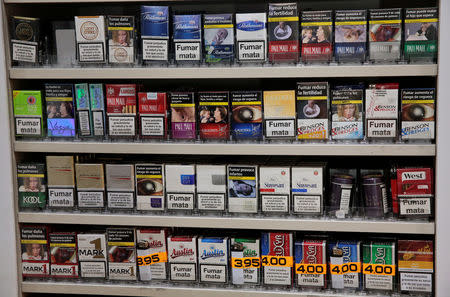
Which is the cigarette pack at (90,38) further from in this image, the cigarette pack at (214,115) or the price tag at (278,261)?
the price tag at (278,261)

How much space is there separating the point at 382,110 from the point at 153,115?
3.56ft

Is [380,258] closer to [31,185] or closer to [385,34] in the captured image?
[385,34]

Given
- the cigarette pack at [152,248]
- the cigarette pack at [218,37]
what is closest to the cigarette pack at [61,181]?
the cigarette pack at [152,248]

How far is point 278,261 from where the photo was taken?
2.59 meters

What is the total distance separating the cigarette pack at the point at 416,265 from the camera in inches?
97.3

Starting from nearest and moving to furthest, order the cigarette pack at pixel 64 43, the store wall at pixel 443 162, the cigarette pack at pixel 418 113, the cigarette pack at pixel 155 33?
the store wall at pixel 443 162, the cigarette pack at pixel 418 113, the cigarette pack at pixel 155 33, the cigarette pack at pixel 64 43

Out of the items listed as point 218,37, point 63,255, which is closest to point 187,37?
point 218,37

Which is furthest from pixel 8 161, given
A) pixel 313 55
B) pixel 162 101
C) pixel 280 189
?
pixel 313 55

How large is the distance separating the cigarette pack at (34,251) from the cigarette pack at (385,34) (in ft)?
6.10

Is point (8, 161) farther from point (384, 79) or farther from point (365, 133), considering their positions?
point (384, 79)

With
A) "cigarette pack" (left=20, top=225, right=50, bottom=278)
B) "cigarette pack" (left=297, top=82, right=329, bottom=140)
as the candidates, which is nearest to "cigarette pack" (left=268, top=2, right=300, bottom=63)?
"cigarette pack" (left=297, top=82, right=329, bottom=140)

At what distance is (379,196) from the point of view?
98.3 inches

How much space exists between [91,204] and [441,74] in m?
1.77

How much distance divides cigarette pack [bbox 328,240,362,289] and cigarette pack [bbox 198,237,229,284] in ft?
1.69
